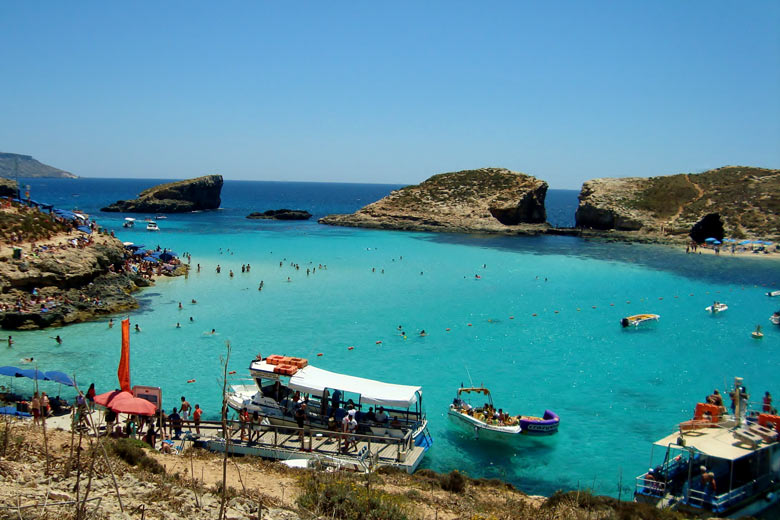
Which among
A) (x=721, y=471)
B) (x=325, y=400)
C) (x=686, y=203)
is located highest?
(x=686, y=203)

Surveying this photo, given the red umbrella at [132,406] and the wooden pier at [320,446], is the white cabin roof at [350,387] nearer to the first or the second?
the wooden pier at [320,446]

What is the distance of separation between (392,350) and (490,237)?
5444 cm

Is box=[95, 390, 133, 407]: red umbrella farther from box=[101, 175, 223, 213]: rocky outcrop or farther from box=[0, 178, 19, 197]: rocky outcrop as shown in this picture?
box=[101, 175, 223, 213]: rocky outcrop

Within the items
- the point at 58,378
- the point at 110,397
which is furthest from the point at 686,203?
the point at 58,378

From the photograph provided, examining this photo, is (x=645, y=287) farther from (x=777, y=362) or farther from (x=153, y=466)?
(x=153, y=466)

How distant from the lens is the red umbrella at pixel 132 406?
48.1 feet

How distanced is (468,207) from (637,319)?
6119 cm

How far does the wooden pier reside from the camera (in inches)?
566

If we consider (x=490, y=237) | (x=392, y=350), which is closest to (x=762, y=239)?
(x=490, y=237)

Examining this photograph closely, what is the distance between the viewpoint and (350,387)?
1675 cm

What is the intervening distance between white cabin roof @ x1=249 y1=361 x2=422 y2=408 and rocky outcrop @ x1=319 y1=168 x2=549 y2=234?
69.4m

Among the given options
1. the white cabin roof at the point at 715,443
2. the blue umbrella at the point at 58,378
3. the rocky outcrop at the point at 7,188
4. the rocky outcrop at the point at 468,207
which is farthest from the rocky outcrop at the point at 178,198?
the white cabin roof at the point at 715,443

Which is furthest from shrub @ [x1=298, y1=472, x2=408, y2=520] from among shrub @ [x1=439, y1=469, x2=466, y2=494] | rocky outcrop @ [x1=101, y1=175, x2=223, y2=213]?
rocky outcrop @ [x1=101, y1=175, x2=223, y2=213]

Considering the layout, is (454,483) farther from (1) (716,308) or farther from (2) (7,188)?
(2) (7,188)
